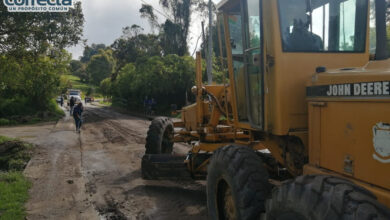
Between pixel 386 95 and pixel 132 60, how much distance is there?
44.2m

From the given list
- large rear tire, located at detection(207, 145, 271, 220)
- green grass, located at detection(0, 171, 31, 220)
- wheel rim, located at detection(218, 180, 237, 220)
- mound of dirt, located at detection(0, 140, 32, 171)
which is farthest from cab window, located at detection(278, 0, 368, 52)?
mound of dirt, located at detection(0, 140, 32, 171)

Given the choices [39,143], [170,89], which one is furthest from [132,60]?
[39,143]

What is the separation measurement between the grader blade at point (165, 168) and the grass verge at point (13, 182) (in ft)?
7.24

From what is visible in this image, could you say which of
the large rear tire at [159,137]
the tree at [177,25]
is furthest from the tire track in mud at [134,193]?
the tree at [177,25]

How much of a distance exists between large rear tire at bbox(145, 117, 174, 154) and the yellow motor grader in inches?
151

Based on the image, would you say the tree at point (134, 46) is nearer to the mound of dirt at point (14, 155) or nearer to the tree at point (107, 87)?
the tree at point (107, 87)

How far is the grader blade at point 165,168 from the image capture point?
21.0 feet

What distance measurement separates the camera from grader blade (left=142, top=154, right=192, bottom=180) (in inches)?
251

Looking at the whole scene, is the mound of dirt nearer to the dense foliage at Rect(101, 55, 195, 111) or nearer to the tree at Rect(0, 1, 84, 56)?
the tree at Rect(0, 1, 84, 56)

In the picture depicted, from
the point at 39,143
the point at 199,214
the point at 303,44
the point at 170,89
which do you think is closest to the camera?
the point at 303,44

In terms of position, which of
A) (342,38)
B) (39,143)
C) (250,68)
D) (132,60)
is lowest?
(39,143)

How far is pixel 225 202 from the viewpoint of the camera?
4152mm

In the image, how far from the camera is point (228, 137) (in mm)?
6633

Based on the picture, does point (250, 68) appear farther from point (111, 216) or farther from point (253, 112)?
point (111, 216)
